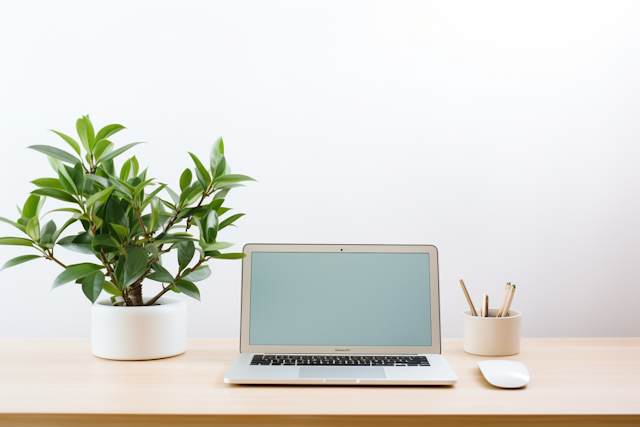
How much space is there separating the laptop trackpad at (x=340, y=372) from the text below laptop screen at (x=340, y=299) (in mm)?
106

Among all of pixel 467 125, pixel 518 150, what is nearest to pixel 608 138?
pixel 518 150

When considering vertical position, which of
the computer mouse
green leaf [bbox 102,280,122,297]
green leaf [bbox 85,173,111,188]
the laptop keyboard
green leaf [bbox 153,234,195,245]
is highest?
green leaf [bbox 85,173,111,188]

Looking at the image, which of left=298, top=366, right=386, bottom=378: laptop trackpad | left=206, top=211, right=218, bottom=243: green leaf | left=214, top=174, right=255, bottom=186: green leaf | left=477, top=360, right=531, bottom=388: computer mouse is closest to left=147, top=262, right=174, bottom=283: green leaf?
left=206, top=211, right=218, bottom=243: green leaf

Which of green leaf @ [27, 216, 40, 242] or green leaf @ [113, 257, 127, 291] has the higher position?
green leaf @ [27, 216, 40, 242]

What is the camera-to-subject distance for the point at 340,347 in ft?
3.22

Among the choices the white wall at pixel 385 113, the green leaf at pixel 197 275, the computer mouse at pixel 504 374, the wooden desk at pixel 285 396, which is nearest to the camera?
the wooden desk at pixel 285 396

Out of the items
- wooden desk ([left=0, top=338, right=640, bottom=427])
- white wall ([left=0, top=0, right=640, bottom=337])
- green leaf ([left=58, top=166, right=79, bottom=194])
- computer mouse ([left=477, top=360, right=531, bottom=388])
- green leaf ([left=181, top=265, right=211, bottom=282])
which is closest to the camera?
wooden desk ([left=0, top=338, right=640, bottom=427])

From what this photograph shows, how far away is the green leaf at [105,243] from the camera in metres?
0.91

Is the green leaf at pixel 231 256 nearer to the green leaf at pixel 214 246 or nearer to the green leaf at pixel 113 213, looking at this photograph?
the green leaf at pixel 214 246

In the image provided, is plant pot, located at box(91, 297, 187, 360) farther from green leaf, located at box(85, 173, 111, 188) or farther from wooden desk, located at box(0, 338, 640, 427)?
green leaf, located at box(85, 173, 111, 188)

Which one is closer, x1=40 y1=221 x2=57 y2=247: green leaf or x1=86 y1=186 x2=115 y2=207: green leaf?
x1=86 y1=186 x2=115 y2=207: green leaf

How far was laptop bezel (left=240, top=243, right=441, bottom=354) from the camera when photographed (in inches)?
38.5

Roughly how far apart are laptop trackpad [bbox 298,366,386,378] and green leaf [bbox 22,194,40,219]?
0.58m

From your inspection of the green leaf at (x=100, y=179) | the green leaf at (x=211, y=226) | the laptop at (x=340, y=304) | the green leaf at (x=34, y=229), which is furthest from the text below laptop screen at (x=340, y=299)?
the green leaf at (x=34, y=229)
